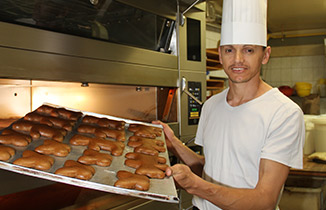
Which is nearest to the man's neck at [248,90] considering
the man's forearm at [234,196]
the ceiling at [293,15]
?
the man's forearm at [234,196]

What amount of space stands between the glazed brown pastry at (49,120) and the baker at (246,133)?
62 cm

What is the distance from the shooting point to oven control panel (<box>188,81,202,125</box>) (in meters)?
2.25

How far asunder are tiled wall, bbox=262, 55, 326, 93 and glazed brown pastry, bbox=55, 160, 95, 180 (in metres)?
4.02

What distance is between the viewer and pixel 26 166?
0.96 meters

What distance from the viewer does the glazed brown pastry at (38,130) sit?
1235mm

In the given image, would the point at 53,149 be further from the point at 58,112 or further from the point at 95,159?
the point at 58,112

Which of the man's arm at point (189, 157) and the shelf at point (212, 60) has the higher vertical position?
the shelf at point (212, 60)

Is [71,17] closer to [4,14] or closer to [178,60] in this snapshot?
[4,14]

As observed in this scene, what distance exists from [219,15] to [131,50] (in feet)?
10.5

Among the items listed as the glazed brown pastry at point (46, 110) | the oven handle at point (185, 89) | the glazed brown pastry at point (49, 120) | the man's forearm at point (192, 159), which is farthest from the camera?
the oven handle at point (185, 89)

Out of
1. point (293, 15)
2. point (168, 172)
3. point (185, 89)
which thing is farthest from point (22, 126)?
point (293, 15)

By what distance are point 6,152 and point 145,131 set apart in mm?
704

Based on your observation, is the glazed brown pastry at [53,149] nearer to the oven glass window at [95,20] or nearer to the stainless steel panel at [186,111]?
the oven glass window at [95,20]

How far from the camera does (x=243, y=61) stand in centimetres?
129
